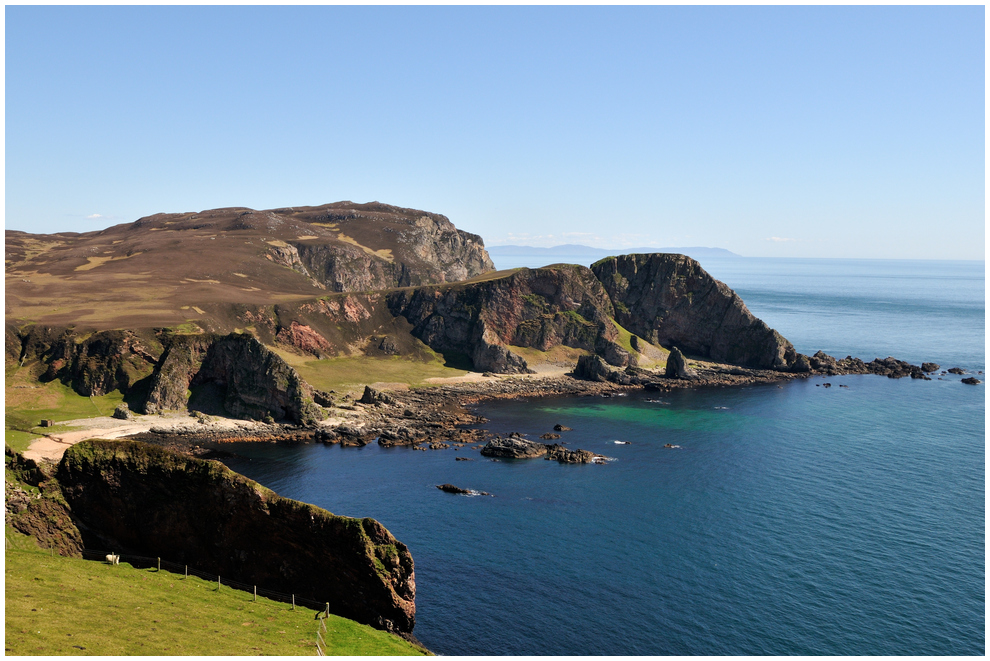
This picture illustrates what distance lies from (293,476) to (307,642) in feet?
159

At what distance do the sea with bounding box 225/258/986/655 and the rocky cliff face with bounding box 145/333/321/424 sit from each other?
12.9 metres

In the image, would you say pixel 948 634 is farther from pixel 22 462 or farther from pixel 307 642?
pixel 22 462

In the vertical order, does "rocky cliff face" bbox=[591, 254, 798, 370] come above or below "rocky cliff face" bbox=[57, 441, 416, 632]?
above

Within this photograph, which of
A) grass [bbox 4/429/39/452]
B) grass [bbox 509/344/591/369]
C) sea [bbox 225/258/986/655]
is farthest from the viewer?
grass [bbox 509/344/591/369]

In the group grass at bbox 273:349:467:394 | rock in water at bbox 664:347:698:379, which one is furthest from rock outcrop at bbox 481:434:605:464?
rock in water at bbox 664:347:698:379

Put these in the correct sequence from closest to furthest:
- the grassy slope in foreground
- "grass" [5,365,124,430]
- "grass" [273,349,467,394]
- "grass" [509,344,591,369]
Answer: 1. the grassy slope in foreground
2. "grass" [5,365,124,430]
3. "grass" [273,349,467,394]
4. "grass" [509,344,591,369]

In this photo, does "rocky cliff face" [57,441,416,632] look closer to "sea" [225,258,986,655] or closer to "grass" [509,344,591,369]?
"sea" [225,258,986,655]

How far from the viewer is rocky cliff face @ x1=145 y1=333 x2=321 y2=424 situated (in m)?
112

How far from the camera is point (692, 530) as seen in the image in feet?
237

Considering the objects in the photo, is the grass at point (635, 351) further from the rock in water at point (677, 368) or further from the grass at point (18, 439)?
the grass at point (18, 439)

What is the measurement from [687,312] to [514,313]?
47.7 metres

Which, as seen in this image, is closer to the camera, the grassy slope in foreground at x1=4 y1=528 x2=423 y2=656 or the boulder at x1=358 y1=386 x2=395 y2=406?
the grassy slope in foreground at x1=4 y1=528 x2=423 y2=656

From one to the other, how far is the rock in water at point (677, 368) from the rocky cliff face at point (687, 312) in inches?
651

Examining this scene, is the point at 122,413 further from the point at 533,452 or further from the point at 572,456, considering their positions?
the point at 572,456
